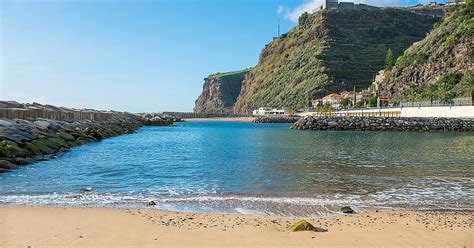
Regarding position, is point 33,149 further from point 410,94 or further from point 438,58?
point 438,58

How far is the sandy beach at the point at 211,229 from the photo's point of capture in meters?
7.58

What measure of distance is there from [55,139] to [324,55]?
138004mm

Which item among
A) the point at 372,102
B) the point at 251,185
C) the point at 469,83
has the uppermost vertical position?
the point at 469,83

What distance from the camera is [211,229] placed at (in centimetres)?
863

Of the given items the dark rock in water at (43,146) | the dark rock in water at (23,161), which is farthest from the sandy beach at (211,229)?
the dark rock in water at (43,146)

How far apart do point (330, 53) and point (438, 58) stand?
65.0 m

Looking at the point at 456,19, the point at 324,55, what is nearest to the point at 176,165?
the point at 456,19

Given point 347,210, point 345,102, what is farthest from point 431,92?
point 347,210

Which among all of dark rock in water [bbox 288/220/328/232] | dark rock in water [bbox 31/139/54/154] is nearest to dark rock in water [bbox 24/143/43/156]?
dark rock in water [bbox 31/139/54/154]

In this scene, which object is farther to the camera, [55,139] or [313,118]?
[313,118]

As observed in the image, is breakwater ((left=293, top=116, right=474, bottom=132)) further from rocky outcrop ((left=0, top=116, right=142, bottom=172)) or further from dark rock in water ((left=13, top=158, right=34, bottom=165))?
dark rock in water ((left=13, top=158, right=34, bottom=165))

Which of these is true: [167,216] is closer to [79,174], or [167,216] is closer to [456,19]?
[79,174]

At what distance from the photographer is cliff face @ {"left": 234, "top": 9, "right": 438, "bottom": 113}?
152m

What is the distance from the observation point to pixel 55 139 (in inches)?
1161
